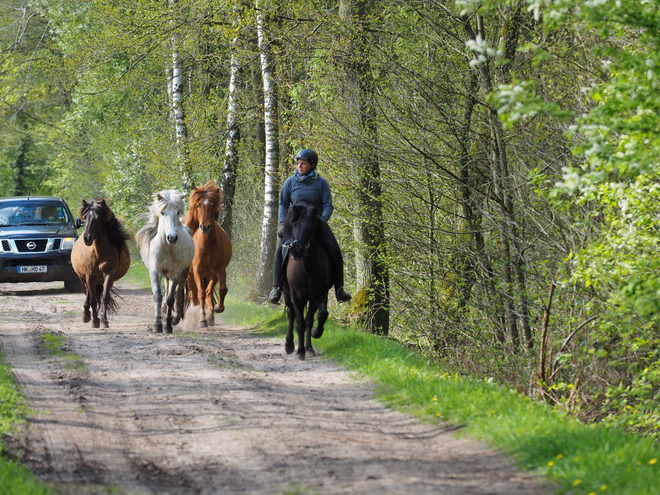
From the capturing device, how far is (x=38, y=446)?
22.6ft

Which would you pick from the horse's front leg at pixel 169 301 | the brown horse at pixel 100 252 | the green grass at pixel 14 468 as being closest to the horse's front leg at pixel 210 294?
the horse's front leg at pixel 169 301

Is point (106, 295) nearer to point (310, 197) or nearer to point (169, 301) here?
point (169, 301)

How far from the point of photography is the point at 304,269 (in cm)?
1173

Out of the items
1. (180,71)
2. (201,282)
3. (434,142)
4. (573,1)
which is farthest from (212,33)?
(573,1)

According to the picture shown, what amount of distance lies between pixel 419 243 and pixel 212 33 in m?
8.02

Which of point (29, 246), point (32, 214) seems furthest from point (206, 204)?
point (32, 214)

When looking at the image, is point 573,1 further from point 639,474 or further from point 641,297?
point 639,474

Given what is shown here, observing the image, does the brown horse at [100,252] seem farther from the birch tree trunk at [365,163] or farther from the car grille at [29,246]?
the car grille at [29,246]

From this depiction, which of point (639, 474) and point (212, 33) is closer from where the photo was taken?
point (639, 474)

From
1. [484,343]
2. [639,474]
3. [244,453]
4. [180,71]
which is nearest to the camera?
[639,474]

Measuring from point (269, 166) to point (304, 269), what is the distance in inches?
267

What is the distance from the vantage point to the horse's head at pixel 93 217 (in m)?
15.8

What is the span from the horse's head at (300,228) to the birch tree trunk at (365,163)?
2771mm

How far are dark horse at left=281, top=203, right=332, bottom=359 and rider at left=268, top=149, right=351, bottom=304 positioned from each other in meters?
0.09
